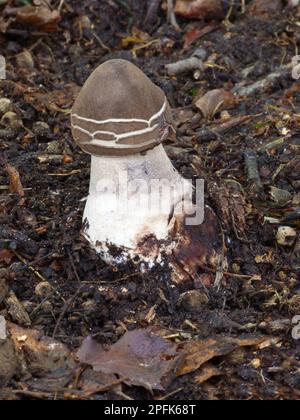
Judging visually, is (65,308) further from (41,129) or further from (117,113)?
(41,129)

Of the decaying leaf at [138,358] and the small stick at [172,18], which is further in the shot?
the small stick at [172,18]

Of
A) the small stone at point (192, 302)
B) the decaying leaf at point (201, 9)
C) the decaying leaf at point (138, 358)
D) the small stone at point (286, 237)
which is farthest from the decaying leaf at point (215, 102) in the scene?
the decaying leaf at point (138, 358)

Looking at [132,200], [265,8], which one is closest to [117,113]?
[132,200]

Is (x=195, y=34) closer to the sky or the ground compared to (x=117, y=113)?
closer to the ground

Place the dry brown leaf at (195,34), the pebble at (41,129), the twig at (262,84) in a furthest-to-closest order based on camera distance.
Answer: the dry brown leaf at (195,34) < the twig at (262,84) < the pebble at (41,129)

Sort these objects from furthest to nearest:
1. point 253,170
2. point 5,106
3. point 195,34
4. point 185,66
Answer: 1. point 195,34
2. point 185,66
3. point 5,106
4. point 253,170

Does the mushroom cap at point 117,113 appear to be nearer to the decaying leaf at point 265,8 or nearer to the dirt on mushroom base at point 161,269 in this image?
the dirt on mushroom base at point 161,269
